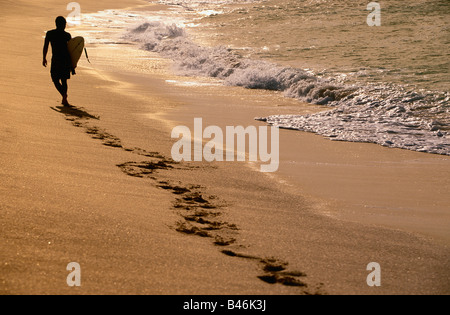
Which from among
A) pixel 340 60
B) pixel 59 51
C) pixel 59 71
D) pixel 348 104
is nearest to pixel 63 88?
pixel 59 71

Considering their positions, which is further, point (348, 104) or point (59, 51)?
point (348, 104)

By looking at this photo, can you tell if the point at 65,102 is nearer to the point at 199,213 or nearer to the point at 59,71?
the point at 59,71

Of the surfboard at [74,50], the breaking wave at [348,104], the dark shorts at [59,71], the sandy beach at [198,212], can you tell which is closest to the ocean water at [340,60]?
the breaking wave at [348,104]

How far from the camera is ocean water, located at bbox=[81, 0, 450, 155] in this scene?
995 centimetres

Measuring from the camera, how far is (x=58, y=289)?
3.14 meters

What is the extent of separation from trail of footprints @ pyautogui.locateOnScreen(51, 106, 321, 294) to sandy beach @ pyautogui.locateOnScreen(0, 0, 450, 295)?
16 mm

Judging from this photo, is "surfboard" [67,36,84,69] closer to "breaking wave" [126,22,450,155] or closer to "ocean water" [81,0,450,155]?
"breaking wave" [126,22,450,155]

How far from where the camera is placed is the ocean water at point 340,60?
9953 mm

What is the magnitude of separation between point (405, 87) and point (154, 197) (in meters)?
8.75

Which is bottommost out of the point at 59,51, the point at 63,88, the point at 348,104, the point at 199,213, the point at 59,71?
the point at 199,213

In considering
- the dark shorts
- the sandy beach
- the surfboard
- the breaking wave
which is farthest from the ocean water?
the surfboard

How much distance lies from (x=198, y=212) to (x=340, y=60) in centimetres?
1222

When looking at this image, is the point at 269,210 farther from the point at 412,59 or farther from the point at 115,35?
the point at 115,35

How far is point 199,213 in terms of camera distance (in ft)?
16.2
